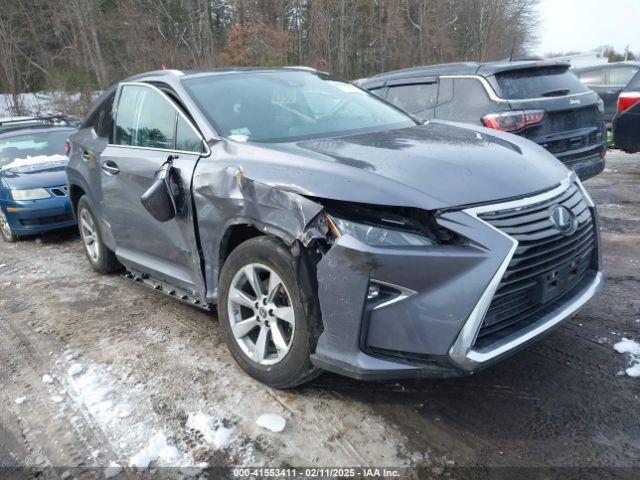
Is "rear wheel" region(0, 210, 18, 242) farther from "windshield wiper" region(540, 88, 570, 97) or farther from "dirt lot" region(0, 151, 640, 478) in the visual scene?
"windshield wiper" region(540, 88, 570, 97)

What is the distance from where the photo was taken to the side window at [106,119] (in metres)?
4.50

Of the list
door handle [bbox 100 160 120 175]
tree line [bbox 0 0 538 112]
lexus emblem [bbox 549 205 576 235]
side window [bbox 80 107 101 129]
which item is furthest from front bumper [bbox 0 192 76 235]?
tree line [bbox 0 0 538 112]

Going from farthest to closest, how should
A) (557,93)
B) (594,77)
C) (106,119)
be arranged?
(594,77) < (557,93) < (106,119)

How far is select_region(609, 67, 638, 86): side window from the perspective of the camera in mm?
12500

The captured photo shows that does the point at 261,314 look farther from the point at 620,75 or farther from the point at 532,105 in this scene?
the point at 620,75

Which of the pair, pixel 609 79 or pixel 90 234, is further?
pixel 609 79

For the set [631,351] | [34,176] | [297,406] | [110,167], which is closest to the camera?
[297,406]

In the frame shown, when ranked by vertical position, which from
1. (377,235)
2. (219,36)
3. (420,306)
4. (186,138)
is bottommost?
(420,306)

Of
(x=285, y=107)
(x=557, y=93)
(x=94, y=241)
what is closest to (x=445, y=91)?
(x=557, y=93)

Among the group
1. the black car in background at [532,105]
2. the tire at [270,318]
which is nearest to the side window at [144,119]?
the tire at [270,318]

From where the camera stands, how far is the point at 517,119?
17.1 feet

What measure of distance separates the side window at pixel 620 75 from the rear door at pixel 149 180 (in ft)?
40.1

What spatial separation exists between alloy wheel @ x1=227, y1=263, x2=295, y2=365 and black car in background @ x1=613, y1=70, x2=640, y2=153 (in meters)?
6.48

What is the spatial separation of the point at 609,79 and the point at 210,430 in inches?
528
